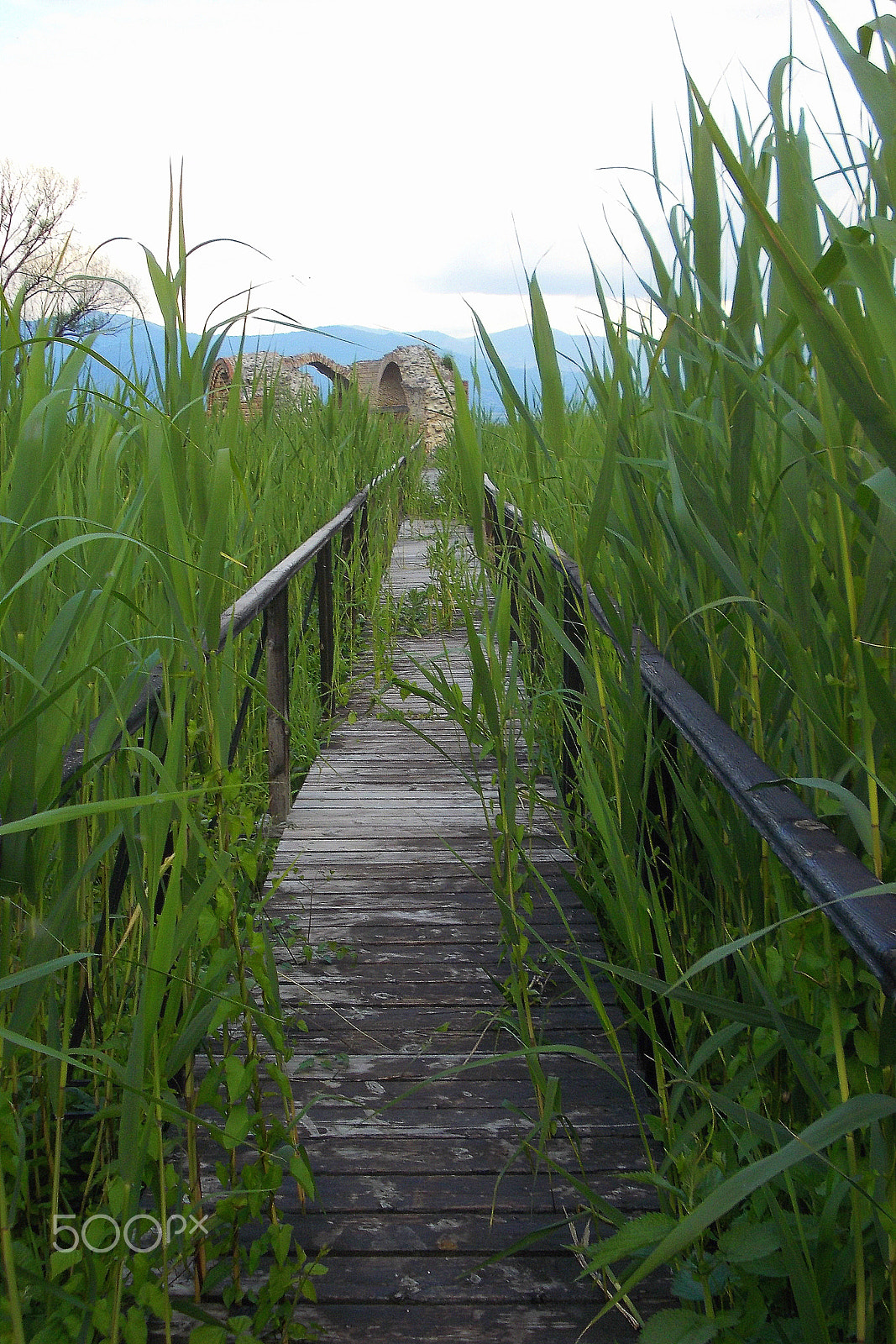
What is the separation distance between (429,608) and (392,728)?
1.91m

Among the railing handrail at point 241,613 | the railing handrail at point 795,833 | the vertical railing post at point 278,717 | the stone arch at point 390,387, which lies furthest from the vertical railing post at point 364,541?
the stone arch at point 390,387

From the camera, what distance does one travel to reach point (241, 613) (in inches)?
76.3

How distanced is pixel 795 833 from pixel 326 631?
348 cm

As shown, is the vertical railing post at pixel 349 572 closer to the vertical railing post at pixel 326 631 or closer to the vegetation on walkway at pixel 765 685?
the vertical railing post at pixel 326 631

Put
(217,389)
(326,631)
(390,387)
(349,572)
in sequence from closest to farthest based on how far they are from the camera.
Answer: (217,389), (326,631), (349,572), (390,387)

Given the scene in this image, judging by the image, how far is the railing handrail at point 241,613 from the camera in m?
1.04

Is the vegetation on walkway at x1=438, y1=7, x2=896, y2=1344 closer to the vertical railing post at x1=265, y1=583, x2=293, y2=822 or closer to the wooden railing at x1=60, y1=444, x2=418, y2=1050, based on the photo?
the wooden railing at x1=60, y1=444, x2=418, y2=1050

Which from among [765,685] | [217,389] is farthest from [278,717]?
[765,685]

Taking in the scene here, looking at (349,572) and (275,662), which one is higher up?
(349,572)

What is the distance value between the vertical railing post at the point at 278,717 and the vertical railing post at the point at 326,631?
113 cm

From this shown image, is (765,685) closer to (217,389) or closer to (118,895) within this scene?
(118,895)

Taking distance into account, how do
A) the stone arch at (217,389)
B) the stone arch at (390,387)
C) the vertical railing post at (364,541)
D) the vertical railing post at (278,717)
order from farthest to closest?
the stone arch at (390,387), the vertical railing post at (364,541), the vertical railing post at (278,717), the stone arch at (217,389)

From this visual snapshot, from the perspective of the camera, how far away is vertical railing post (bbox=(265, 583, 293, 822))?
2779 millimetres

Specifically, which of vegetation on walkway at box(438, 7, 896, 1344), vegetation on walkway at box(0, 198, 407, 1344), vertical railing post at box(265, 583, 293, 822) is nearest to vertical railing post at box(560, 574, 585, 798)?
vegetation on walkway at box(438, 7, 896, 1344)
